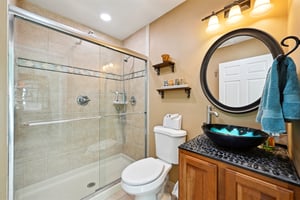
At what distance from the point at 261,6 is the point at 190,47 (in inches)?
27.3

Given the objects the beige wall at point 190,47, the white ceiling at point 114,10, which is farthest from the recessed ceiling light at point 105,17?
the beige wall at point 190,47

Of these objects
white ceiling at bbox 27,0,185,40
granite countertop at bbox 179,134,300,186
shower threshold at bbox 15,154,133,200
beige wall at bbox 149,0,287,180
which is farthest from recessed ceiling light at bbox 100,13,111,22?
shower threshold at bbox 15,154,133,200

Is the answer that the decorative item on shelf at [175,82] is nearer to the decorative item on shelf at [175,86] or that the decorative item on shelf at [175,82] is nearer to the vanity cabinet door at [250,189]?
the decorative item on shelf at [175,86]

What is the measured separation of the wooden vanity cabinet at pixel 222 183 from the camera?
2.10 feet

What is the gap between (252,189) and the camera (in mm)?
704

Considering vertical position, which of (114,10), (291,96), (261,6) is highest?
(114,10)

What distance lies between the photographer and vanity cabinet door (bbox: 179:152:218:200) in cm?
85

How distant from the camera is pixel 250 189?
2.33 feet

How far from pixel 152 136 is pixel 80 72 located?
1.54m

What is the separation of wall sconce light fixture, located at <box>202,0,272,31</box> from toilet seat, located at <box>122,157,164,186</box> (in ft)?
5.16

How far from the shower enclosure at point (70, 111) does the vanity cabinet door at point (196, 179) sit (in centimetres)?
123

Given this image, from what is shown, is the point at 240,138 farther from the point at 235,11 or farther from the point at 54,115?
the point at 54,115

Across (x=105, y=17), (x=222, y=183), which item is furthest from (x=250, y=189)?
(x=105, y=17)

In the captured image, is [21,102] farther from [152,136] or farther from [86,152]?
[152,136]
